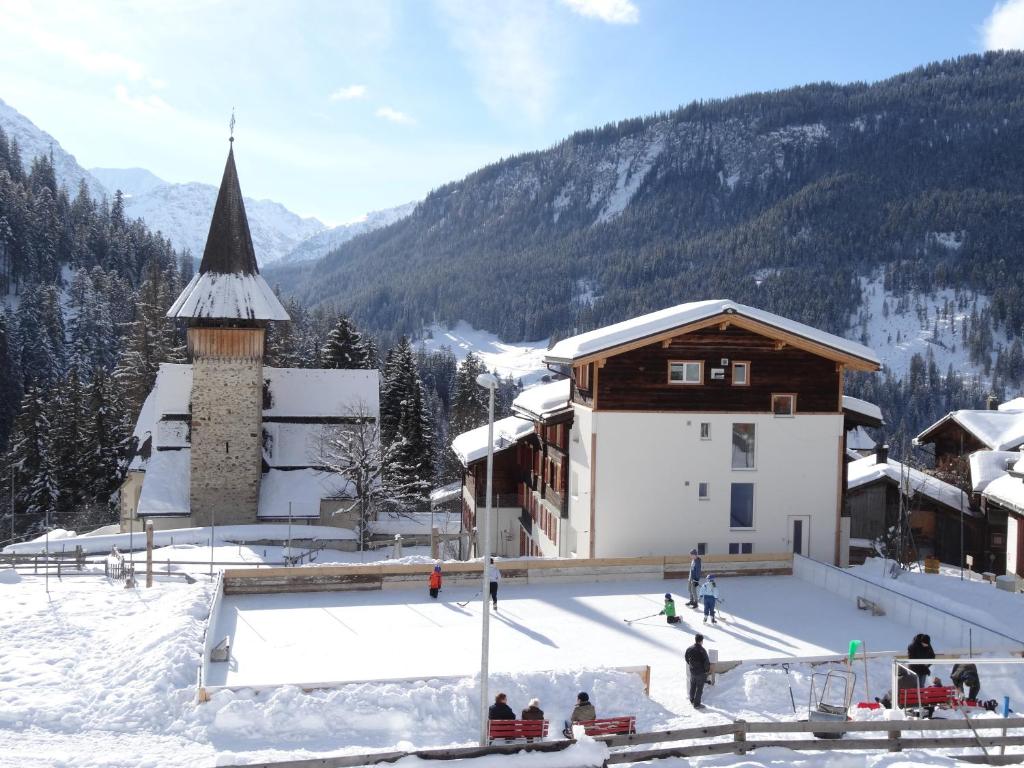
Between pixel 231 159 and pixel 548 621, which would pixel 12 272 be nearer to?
pixel 231 159

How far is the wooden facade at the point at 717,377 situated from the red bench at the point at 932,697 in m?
12.7

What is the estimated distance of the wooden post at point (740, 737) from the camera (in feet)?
38.2

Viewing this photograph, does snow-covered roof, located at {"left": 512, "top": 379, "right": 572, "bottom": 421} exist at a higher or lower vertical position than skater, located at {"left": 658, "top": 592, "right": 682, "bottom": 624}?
higher

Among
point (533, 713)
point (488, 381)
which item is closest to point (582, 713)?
point (533, 713)

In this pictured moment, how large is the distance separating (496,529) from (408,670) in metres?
19.3

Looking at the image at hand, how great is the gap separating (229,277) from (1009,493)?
1288 inches

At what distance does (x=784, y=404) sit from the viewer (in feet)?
84.6

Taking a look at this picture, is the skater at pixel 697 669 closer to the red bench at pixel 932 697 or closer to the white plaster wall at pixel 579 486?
the red bench at pixel 932 697

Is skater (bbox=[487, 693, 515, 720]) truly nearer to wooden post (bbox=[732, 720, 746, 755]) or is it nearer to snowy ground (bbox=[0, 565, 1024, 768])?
snowy ground (bbox=[0, 565, 1024, 768])

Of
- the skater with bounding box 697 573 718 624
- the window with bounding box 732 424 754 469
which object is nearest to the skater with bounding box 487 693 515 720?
the skater with bounding box 697 573 718 624

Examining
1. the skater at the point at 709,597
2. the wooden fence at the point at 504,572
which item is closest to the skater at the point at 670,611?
the skater at the point at 709,597

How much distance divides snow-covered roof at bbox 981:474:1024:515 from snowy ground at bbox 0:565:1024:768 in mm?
9176

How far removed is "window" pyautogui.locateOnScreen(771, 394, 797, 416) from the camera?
25.7 m

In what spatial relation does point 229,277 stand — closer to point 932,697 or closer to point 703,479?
point 703,479
